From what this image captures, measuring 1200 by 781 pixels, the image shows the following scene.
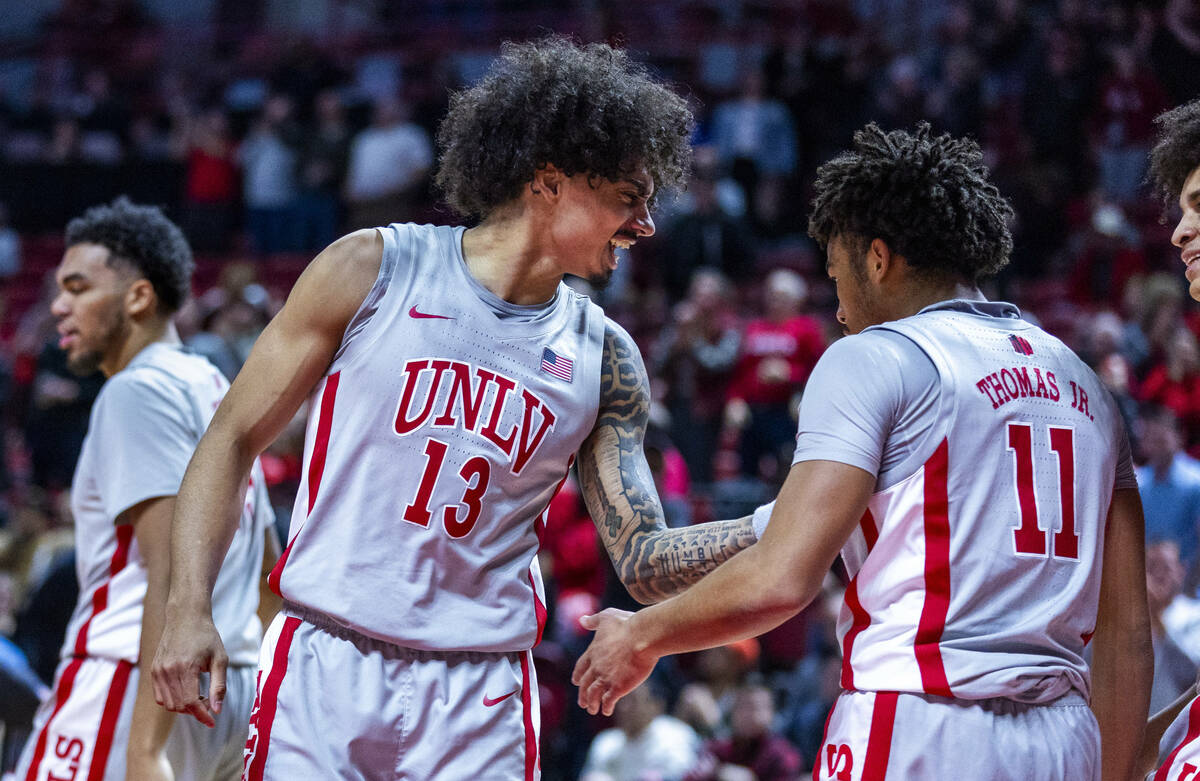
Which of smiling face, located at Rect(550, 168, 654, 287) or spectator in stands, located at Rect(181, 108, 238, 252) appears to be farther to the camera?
spectator in stands, located at Rect(181, 108, 238, 252)

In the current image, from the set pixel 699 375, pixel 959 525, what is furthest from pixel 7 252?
pixel 959 525

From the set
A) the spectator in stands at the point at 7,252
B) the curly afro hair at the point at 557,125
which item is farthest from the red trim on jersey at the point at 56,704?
the spectator in stands at the point at 7,252

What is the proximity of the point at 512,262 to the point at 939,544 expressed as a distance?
4.25ft

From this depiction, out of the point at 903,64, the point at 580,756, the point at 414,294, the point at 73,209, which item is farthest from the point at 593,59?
the point at 73,209

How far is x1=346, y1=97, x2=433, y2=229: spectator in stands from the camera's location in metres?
13.6

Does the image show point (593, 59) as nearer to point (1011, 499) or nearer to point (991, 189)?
point (991, 189)

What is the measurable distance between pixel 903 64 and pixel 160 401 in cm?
1057

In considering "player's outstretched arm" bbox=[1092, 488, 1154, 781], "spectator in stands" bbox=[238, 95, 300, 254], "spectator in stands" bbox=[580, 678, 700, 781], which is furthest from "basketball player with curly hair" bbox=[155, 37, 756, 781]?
"spectator in stands" bbox=[238, 95, 300, 254]

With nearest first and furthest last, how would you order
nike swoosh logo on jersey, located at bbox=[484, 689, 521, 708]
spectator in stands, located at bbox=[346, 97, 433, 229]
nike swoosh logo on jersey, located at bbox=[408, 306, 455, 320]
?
1. nike swoosh logo on jersey, located at bbox=[484, 689, 521, 708]
2. nike swoosh logo on jersey, located at bbox=[408, 306, 455, 320]
3. spectator in stands, located at bbox=[346, 97, 433, 229]

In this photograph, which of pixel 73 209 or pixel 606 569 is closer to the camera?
pixel 606 569

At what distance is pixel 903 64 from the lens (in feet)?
43.8

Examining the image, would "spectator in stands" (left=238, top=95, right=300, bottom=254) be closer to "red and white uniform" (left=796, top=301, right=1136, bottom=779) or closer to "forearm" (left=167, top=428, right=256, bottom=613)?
"forearm" (left=167, top=428, right=256, bottom=613)

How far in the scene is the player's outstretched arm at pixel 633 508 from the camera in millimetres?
3459

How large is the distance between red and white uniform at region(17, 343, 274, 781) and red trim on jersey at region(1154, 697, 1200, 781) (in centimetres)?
260
